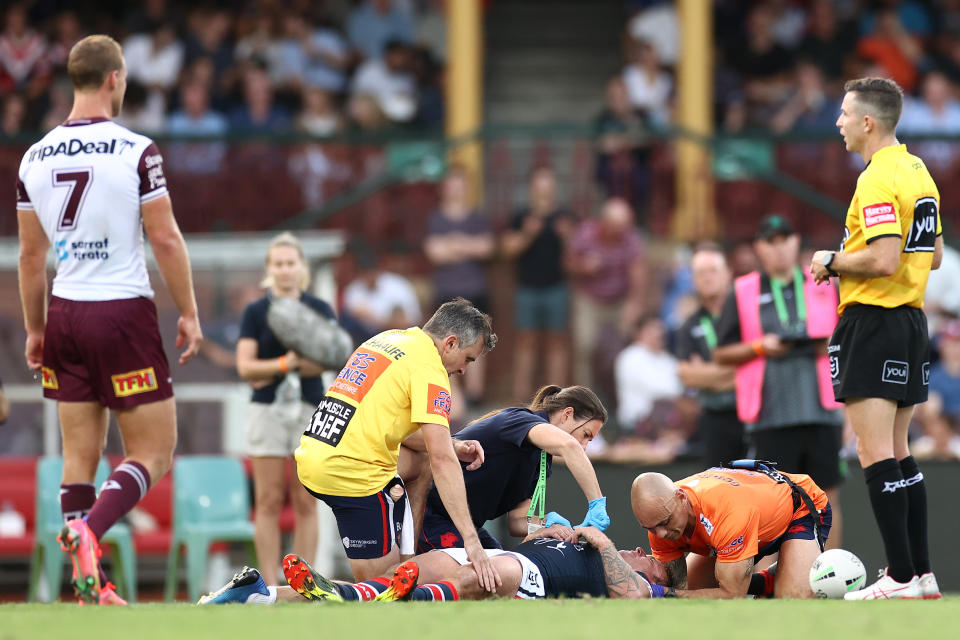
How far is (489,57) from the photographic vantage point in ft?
57.2

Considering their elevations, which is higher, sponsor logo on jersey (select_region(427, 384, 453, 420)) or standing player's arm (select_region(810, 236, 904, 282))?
standing player's arm (select_region(810, 236, 904, 282))

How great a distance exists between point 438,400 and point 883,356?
2.06 meters

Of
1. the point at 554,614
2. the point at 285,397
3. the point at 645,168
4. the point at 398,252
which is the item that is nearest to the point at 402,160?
the point at 398,252

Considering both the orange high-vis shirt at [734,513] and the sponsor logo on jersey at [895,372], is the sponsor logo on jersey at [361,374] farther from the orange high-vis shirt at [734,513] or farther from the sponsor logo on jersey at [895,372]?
the sponsor logo on jersey at [895,372]

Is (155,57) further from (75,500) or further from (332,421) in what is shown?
(75,500)

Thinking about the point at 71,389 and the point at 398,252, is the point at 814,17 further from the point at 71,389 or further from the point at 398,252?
the point at 71,389

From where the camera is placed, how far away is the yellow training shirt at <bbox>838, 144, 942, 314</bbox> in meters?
6.40

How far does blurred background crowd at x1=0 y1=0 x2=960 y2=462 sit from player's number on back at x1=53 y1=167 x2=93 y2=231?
4774 millimetres

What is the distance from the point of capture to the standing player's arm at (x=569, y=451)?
6320 millimetres

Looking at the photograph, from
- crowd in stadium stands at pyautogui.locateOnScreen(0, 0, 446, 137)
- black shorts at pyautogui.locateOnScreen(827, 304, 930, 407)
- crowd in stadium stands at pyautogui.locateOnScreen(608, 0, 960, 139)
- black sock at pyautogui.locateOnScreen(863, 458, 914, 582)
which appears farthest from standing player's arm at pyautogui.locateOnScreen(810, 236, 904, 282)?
crowd in stadium stands at pyautogui.locateOnScreen(0, 0, 446, 137)

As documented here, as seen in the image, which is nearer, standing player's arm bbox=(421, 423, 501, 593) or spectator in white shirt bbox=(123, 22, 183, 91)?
standing player's arm bbox=(421, 423, 501, 593)

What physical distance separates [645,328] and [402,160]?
343 centimetres

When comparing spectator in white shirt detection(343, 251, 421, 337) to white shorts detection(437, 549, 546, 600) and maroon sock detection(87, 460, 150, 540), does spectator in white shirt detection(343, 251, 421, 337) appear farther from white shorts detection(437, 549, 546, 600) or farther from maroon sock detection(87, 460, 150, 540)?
maroon sock detection(87, 460, 150, 540)

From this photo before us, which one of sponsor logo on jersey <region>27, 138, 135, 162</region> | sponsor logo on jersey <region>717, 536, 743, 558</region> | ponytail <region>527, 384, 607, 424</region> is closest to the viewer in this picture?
sponsor logo on jersey <region>27, 138, 135, 162</region>
